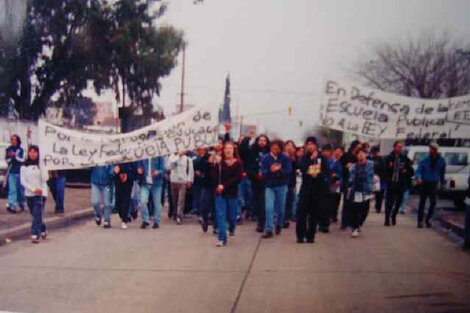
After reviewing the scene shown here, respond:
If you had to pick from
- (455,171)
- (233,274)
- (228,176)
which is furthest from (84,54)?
(233,274)

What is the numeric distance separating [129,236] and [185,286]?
14.3 ft

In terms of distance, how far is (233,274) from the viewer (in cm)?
829

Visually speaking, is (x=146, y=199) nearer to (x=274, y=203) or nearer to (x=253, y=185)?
(x=253, y=185)

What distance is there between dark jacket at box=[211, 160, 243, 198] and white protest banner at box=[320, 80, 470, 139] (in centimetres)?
213

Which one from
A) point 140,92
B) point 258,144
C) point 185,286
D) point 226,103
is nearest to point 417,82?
point 226,103

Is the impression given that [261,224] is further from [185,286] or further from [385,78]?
[385,78]

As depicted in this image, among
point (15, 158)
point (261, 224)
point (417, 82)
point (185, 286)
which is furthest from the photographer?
point (417, 82)

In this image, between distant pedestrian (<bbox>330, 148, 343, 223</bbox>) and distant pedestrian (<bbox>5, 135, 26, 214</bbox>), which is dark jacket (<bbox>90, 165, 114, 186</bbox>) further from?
distant pedestrian (<bbox>330, 148, 343, 223</bbox>)

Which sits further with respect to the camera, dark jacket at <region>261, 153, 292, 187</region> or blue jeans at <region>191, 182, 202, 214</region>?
blue jeans at <region>191, 182, 202, 214</region>

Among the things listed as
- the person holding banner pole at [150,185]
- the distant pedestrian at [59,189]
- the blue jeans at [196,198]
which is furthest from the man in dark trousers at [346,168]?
the distant pedestrian at [59,189]

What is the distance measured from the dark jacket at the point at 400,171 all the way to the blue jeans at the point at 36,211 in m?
6.75

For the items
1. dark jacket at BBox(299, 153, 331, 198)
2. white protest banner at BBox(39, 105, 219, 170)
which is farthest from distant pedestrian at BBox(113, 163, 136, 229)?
dark jacket at BBox(299, 153, 331, 198)

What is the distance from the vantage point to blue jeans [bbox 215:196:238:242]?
419 inches

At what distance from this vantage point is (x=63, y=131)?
11.4 m
